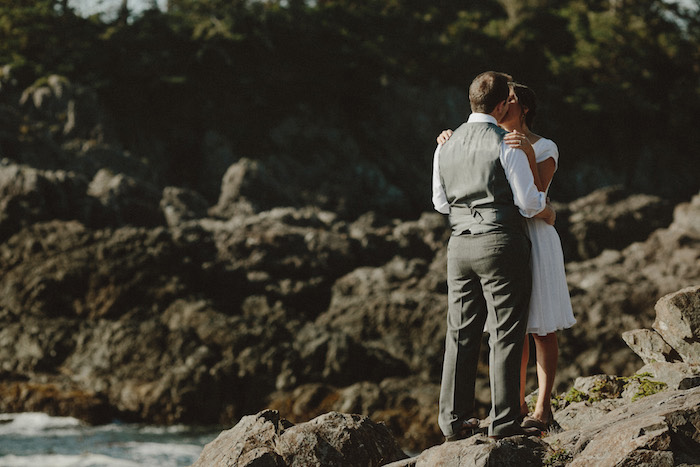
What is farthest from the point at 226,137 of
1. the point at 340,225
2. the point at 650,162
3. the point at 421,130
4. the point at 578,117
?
the point at 650,162

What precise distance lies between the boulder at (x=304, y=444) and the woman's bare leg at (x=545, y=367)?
0.88 m

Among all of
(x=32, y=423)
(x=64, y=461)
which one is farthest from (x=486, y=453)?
(x=32, y=423)

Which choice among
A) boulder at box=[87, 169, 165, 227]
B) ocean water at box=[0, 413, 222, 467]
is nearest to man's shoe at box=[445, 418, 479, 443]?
ocean water at box=[0, 413, 222, 467]

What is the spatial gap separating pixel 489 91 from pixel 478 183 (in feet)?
1.65

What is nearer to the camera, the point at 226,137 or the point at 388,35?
the point at 226,137

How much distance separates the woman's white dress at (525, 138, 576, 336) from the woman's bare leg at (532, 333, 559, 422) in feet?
0.62

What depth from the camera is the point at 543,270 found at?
13.6 feet

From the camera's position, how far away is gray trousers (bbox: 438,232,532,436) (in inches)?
157

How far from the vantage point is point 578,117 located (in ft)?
134

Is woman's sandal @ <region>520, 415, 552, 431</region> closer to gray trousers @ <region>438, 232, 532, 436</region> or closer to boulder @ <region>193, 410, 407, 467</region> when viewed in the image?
gray trousers @ <region>438, 232, 532, 436</region>

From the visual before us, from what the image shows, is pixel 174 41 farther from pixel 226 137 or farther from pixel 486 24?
pixel 486 24

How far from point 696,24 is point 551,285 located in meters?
41.2

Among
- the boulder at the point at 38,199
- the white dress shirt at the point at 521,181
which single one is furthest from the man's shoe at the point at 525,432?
the boulder at the point at 38,199

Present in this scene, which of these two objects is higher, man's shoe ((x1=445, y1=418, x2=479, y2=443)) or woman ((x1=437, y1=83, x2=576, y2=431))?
woman ((x1=437, y1=83, x2=576, y2=431))
